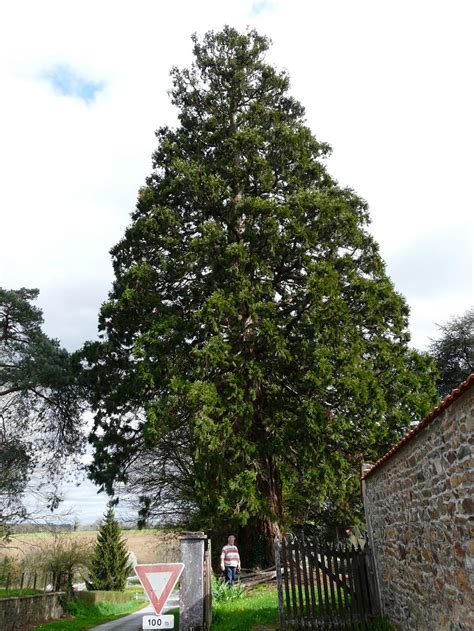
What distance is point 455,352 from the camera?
2633cm

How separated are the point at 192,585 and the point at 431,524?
10.8ft

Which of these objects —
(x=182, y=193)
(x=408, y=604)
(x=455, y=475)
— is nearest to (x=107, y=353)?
(x=182, y=193)

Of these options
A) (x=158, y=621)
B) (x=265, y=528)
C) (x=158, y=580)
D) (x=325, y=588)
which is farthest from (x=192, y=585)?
(x=265, y=528)

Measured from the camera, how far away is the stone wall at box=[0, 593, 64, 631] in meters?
16.2

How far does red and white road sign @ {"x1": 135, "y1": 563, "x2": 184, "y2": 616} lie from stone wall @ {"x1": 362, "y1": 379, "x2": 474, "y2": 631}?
2780 millimetres

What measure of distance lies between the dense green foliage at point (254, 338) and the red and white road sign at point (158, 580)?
21.4ft

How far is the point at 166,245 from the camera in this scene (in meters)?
15.3

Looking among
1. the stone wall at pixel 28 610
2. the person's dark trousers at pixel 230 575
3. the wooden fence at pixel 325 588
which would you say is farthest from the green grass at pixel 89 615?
the wooden fence at pixel 325 588

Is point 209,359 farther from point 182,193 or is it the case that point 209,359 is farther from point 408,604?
point 408,604

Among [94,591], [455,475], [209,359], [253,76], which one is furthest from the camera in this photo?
[94,591]

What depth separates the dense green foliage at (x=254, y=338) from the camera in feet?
39.9

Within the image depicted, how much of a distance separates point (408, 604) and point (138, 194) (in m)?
13.8

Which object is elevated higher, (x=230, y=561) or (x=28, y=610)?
(x=230, y=561)

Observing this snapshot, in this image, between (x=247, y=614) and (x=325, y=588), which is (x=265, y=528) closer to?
(x=247, y=614)
